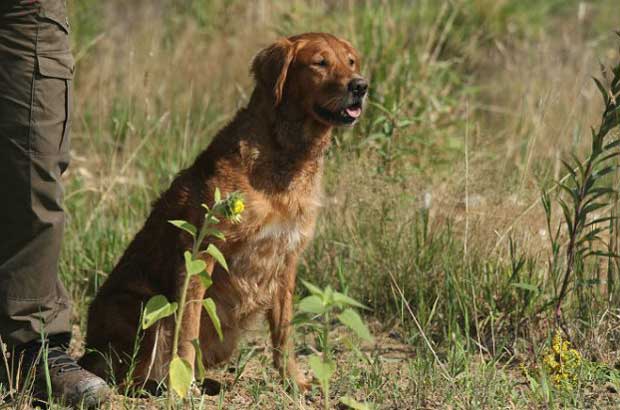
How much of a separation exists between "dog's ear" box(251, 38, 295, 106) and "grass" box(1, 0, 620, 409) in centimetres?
87

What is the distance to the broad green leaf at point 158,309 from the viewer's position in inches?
104

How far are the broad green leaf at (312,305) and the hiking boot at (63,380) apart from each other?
1087mm

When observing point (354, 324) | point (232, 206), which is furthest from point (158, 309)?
point (354, 324)

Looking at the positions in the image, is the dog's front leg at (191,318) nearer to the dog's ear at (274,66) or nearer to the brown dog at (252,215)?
the brown dog at (252,215)

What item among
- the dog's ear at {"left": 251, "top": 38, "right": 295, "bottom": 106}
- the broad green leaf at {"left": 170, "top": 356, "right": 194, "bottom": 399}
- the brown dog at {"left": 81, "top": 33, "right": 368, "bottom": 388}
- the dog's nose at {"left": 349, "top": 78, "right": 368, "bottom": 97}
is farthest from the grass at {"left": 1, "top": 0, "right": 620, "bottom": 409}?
the dog's ear at {"left": 251, "top": 38, "right": 295, "bottom": 106}

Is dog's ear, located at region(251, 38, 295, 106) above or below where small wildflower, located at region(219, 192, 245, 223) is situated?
above

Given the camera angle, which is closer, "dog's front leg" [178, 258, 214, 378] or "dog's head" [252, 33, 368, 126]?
"dog's front leg" [178, 258, 214, 378]

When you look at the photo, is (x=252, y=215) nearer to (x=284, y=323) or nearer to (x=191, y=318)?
(x=191, y=318)

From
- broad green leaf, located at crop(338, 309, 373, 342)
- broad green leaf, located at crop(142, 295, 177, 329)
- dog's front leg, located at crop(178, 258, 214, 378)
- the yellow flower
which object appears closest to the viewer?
broad green leaf, located at crop(338, 309, 373, 342)

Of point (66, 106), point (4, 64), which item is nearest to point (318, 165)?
point (66, 106)

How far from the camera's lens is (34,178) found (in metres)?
3.08

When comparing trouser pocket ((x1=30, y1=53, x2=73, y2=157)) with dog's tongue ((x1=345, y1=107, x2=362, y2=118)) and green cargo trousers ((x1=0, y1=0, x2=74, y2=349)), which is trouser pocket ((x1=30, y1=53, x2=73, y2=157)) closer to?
green cargo trousers ((x1=0, y1=0, x2=74, y2=349))

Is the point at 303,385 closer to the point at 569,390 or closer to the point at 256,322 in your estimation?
the point at 256,322

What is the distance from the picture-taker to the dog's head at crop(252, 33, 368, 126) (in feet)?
11.7
